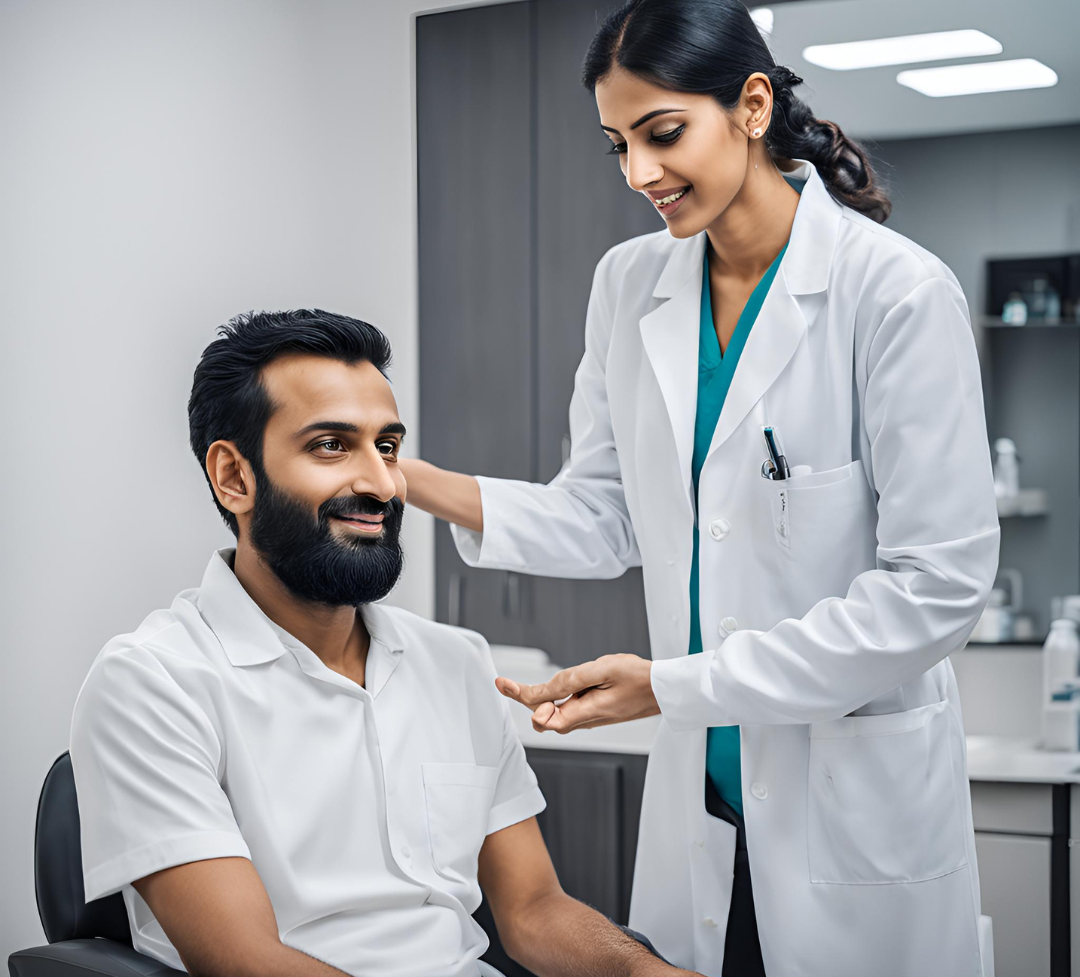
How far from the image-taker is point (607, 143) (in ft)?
8.18

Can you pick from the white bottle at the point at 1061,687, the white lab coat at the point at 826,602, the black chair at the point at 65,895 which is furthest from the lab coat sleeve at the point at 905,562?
the white bottle at the point at 1061,687

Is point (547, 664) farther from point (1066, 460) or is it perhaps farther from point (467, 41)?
point (467, 41)

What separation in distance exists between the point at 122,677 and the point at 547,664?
1.46m

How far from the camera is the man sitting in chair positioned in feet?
3.86

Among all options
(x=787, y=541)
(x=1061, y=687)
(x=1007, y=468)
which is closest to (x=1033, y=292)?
(x=1007, y=468)

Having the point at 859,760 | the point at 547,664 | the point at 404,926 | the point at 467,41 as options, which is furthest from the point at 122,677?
the point at 467,41

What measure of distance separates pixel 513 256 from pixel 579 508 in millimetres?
1110

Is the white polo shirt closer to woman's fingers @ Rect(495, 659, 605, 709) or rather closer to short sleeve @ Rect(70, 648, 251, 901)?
short sleeve @ Rect(70, 648, 251, 901)

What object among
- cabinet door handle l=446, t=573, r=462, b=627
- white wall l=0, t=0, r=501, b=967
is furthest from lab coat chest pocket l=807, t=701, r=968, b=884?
white wall l=0, t=0, r=501, b=967

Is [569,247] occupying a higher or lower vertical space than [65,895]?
higher

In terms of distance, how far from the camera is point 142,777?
1182 millimetres

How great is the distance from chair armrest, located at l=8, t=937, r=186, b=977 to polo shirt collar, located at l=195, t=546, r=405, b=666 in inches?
12.6

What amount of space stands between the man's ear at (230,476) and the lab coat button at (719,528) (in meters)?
0.57

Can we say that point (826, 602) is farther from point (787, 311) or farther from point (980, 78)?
point (980, 78)
